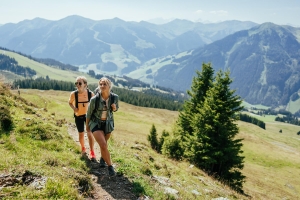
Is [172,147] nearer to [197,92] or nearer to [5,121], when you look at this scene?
[197,92]

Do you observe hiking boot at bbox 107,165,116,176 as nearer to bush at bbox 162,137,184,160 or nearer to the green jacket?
the green jacket

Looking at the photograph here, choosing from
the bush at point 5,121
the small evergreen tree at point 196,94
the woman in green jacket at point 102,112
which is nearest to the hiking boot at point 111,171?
the woman in green jacket at point 102,112

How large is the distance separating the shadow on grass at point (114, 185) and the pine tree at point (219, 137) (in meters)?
16.4

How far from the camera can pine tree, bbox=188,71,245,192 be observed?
82.2 feet

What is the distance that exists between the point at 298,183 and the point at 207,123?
1452 inches

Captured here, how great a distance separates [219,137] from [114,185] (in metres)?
18.9

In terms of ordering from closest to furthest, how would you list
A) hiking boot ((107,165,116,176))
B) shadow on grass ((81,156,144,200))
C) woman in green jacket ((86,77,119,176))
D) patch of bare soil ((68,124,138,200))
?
patch of bare soil ((68,124,138,200)) < shadow on grass ((81,156,144,200)) < woman in green jacket ((86,77,119,176)) < hiking boot ((107,165,116,176))

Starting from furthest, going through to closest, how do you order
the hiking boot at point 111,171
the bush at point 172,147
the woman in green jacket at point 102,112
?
1. the bush at point 172,147
2. the hiking boot at point 111,171
3. the woman in green jacket at point 102,112

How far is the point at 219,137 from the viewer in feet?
84.7

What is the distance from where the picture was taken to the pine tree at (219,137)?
25062 millimetres

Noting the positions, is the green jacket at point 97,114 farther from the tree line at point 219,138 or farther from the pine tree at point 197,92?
the pine tree at point 197,92

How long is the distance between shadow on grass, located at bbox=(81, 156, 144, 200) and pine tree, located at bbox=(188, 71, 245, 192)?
644 inches

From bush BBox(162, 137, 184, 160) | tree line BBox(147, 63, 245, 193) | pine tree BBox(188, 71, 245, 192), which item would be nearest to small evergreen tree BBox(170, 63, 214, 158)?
bush BBox(162, 137, 184, 160)

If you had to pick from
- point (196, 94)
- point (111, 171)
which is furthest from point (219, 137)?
point (111, 171)
